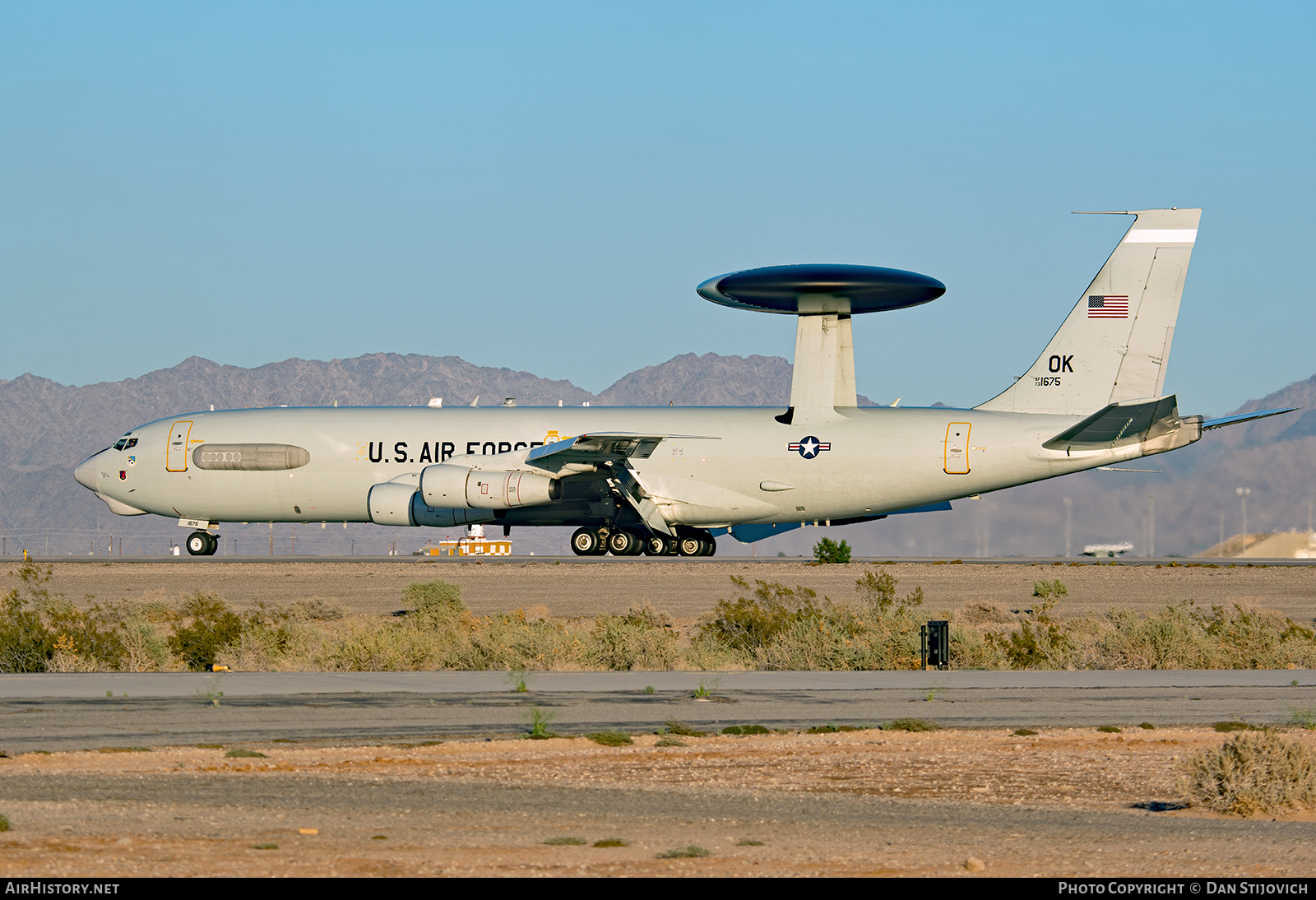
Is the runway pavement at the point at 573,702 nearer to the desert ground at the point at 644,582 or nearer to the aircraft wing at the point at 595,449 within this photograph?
the desert ground at the point at 644,582

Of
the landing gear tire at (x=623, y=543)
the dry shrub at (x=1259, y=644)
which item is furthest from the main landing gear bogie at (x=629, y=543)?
the dry shrub at (x=1259, y=644)

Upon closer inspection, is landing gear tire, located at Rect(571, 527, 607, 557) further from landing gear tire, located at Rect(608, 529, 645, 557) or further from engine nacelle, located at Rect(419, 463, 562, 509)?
engine nacelle, located at Rect(419, 463, 562, 509)

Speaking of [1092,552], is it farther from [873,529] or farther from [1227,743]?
[1227,743]

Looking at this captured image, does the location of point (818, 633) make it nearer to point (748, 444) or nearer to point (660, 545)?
point (748, 444)

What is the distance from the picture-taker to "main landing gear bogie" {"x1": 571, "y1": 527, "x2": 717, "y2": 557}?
40.8 meters

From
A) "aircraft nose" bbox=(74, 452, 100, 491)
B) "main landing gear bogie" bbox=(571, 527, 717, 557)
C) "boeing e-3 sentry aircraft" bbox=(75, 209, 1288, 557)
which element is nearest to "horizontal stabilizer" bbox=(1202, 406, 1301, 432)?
"boeing e-3 sentry aircraft" bbox=(75, 209, 1288, 557)

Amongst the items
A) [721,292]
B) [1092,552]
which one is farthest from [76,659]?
[1092,552]

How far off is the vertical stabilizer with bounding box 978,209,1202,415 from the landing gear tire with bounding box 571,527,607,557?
12.9 m

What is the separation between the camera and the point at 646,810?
9570 millimetres

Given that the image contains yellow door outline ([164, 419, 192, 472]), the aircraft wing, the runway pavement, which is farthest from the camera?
yellow door outline ([164, 419, 192, 472])

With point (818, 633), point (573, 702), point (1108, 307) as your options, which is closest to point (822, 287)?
point (1108, 307)

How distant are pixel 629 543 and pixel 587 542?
48.6 inches

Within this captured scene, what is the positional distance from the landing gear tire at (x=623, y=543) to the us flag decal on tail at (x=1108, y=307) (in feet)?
45.3

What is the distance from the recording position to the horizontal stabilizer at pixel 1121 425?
112ft
